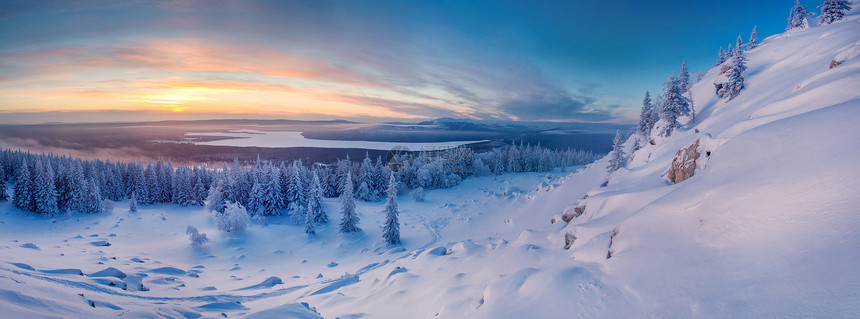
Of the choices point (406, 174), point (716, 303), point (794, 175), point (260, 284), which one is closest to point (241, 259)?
point (260, 284)

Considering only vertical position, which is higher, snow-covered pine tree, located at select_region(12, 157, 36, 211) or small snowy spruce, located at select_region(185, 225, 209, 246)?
snow-covered pine tree, located at select_region(12, 157, 36, 211)

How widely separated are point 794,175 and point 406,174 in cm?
6289

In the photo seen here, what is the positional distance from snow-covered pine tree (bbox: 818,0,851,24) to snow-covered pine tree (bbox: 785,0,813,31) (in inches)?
320

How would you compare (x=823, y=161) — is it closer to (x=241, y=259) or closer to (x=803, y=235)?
(x=803, y=235)

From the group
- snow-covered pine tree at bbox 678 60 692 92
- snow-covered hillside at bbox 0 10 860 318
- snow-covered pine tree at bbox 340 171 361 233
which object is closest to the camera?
snow-covered hillside at bbox 0 10 860 318

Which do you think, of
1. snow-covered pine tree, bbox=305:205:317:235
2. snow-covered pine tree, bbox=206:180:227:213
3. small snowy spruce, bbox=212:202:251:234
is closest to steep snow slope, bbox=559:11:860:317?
snow-covered pine tree, bbox=305:205:317:235

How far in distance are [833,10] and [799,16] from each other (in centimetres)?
1661

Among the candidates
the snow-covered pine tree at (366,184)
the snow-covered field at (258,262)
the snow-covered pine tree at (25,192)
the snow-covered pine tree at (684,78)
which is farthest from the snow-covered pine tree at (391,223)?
the snow-covered pine tree at (684,78)

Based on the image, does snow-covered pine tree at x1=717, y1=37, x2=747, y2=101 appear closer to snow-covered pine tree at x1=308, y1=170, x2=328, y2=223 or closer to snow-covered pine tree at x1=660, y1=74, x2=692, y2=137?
snow-covered pine tree at x1=660, y1=74, x2=692, y2=137

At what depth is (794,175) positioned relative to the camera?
694cm

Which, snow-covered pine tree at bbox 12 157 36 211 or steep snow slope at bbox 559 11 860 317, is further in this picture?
snow-covered pine tree at bbox 12 157 36 211

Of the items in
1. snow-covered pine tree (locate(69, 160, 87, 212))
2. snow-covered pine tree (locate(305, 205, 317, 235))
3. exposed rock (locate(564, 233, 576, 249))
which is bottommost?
snow-covered pine tree (locate(305, 205, 317, 235))

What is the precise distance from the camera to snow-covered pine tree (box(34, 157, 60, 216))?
3784 cm

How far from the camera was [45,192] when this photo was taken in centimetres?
3788
